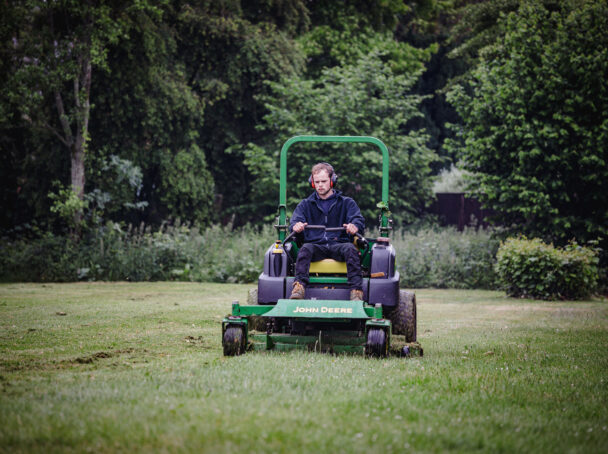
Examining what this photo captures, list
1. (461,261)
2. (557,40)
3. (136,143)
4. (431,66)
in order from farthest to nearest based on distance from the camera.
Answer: (431,66) → (136,143) → (461,261) → (557,40)

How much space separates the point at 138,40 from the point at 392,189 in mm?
9496

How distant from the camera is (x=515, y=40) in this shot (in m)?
17.7

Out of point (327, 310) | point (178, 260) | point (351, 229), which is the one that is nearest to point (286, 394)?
point (327, 310)

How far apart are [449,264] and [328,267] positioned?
1153 centimetres

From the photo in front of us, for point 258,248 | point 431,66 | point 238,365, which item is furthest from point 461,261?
point 431,66

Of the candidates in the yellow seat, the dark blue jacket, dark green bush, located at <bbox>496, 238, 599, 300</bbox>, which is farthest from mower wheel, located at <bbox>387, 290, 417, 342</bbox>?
dark green bush, located at <bbox>496, 238, 599, 300</bbox>

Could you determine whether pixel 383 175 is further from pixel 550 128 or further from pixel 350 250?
pixel 550 128

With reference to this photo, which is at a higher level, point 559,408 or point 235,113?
point 235,113

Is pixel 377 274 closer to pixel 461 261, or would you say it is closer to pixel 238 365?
pixel 238 365

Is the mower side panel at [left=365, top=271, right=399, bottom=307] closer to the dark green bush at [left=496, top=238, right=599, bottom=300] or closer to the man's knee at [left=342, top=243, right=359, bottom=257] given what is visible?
the man's knee at [left=342, top=243, right=359, bottom=257]

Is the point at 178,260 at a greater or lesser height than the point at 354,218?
lesser

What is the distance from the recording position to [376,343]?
650cm

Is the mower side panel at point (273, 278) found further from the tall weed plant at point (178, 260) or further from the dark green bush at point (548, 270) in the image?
the tall weed plant at point (178, 260)

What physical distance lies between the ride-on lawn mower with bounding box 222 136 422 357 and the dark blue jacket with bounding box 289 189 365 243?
189mm
